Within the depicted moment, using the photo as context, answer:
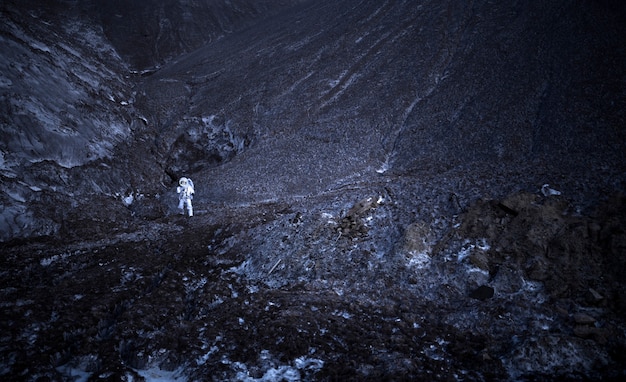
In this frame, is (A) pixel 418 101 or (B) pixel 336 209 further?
(A) pixel 418 101

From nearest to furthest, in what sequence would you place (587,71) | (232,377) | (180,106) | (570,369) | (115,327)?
(570,369)
(232,377)
(115,327)
(587,71)
(180,106)

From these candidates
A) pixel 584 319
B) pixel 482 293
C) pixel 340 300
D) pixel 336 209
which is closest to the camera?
pixel 584 319

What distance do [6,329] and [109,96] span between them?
1856 cm

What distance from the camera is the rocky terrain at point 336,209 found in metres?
6.57

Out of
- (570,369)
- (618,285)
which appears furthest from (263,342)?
(618,285)

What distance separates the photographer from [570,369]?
5648mm

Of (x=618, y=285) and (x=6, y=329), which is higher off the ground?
(x=6, y=329)

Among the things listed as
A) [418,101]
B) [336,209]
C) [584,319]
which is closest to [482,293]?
[584,319]

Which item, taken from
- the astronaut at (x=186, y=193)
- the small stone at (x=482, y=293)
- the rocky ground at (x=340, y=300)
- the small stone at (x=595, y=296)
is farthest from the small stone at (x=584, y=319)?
the astronaut at (x=186, y=193)

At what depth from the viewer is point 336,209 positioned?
12.1 metres

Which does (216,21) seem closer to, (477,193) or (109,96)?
(109,96)

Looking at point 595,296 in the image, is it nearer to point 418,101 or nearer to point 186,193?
point 186,193

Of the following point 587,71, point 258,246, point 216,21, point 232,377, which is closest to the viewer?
point 232,377

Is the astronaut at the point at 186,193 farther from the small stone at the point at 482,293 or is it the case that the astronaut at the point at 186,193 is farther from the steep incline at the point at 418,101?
the small stone at the point at 482,293
